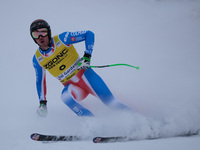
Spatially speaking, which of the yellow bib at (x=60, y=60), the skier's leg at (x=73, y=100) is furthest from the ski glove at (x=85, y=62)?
the skier's leg at (x=73, y=100)

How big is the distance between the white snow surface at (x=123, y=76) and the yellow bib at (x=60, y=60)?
0.78 metres

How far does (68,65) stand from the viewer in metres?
3.50

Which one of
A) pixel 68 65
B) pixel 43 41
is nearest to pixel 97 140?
pixel 68 65

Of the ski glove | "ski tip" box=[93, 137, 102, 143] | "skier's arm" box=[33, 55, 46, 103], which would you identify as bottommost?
"ski tip" box=[93, 137, 102, 143]

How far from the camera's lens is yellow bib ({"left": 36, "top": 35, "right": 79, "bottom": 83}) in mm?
3412

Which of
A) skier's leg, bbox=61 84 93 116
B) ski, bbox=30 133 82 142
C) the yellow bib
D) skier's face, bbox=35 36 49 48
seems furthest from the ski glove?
ski, bbox=30 133 82 142

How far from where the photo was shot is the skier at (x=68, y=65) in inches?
131

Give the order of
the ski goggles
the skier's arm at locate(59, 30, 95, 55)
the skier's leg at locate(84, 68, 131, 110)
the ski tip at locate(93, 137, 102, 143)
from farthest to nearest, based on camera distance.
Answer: the skier's leg at locate(84, 68, 131, 110) < the skier's arm at locate(59, 30, 95, 55) < the ski goggles < the ski tip at locate(93, 137, 102, 143)

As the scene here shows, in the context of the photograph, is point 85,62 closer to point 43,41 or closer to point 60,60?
point 60,60

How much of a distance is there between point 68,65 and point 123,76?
2.46 metres

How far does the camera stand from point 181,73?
559cm

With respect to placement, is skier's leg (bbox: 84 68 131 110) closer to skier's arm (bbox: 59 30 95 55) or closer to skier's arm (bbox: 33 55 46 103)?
skier's arm (bbox: 59 30 95 55)

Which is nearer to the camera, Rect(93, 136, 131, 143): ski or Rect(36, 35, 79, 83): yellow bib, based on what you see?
Rect(93, 136, 131, 143): ski

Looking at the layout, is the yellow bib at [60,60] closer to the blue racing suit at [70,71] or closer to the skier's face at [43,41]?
the blue racing suit at [70,71]
